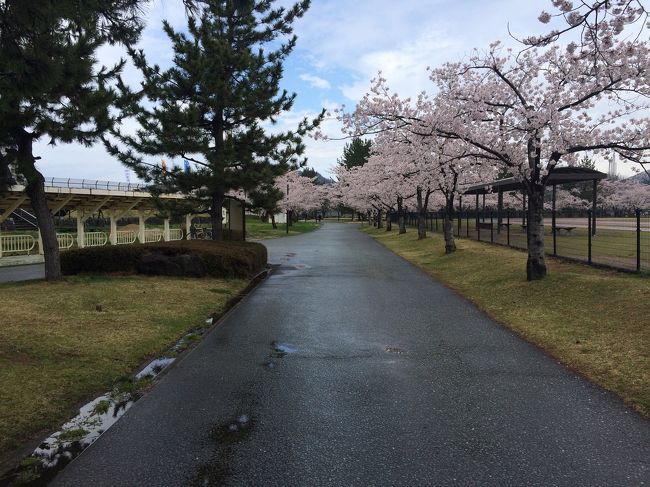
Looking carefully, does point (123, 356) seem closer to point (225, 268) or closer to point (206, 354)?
point (206, 354)

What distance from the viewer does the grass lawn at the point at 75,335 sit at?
449 centimetres

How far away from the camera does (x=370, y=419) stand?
4297mm

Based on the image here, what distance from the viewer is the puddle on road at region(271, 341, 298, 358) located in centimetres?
646

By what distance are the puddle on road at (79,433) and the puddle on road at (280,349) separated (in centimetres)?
132

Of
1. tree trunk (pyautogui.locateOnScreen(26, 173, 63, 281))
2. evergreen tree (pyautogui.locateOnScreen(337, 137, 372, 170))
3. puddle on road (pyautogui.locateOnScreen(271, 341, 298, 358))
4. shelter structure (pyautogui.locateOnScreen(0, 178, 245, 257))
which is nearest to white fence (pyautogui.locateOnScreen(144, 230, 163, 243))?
shelter structure (pyautogui.locateOnScreen(0, 178, 245, 257))

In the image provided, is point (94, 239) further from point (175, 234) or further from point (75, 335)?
point (75, 335)

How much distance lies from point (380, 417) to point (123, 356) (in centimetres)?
344

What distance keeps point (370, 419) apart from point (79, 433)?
235 cm

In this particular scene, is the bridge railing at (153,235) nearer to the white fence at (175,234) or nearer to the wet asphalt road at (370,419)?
the white fence at (175,234)

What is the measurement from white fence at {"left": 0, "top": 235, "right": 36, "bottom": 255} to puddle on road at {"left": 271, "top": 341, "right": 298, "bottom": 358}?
18.6 m

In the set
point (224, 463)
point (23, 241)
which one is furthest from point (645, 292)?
point (23, 241)

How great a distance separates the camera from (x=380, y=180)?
3509 centimetres

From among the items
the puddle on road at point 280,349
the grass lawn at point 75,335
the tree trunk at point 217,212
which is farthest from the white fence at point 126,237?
the puddle on road at point 280,349

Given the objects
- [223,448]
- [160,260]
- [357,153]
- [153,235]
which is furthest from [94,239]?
[357,153]
